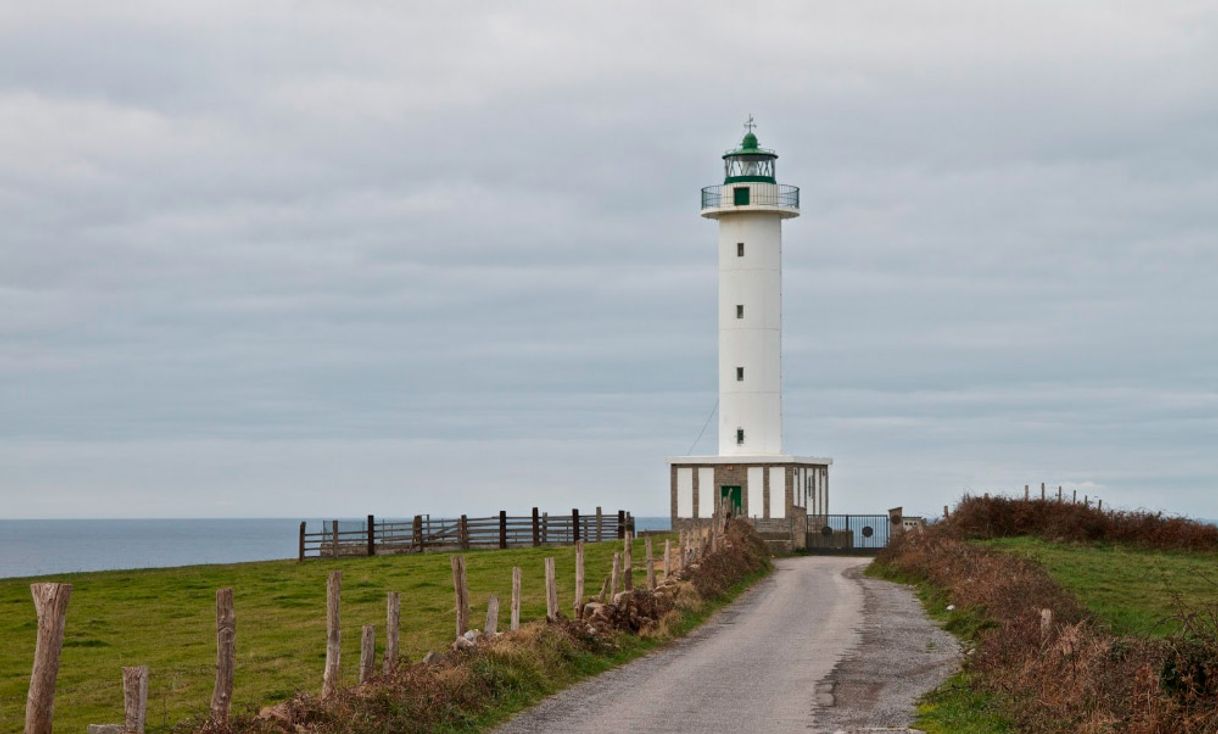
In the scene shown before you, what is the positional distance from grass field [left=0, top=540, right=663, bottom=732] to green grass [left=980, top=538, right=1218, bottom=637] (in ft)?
31.7

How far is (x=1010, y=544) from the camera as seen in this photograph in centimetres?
4325

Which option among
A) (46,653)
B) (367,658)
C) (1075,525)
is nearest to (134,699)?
(46,653)

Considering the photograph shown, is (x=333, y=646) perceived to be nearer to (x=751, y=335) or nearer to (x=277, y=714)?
(x=277, y=714)

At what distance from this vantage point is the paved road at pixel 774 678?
16.4m

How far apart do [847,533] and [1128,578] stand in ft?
76.8

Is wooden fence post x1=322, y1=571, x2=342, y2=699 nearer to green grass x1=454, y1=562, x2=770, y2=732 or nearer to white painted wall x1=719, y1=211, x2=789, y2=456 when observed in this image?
green grass x1=454, y1=562, x2=770, y2=732

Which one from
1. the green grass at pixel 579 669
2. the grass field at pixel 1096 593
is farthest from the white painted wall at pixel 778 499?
the green grass at pixel 579 669

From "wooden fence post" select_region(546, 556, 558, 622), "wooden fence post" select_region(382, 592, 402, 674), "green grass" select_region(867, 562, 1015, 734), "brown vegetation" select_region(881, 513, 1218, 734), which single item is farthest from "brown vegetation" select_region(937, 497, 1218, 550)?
"wooden fence post" select_region(382, 592, 402, 674)

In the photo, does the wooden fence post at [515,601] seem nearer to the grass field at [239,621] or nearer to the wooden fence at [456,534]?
the grass field at [239,621]

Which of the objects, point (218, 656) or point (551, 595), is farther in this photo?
point (551, 595)

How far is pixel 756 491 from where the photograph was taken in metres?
55.9

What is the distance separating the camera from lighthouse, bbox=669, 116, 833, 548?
56.0 meters

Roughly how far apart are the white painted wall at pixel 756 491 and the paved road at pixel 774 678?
77.9 feet

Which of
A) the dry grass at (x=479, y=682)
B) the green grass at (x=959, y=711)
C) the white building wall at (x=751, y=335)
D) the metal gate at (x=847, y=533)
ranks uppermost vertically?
the white building wall at (x=751, y=335)
